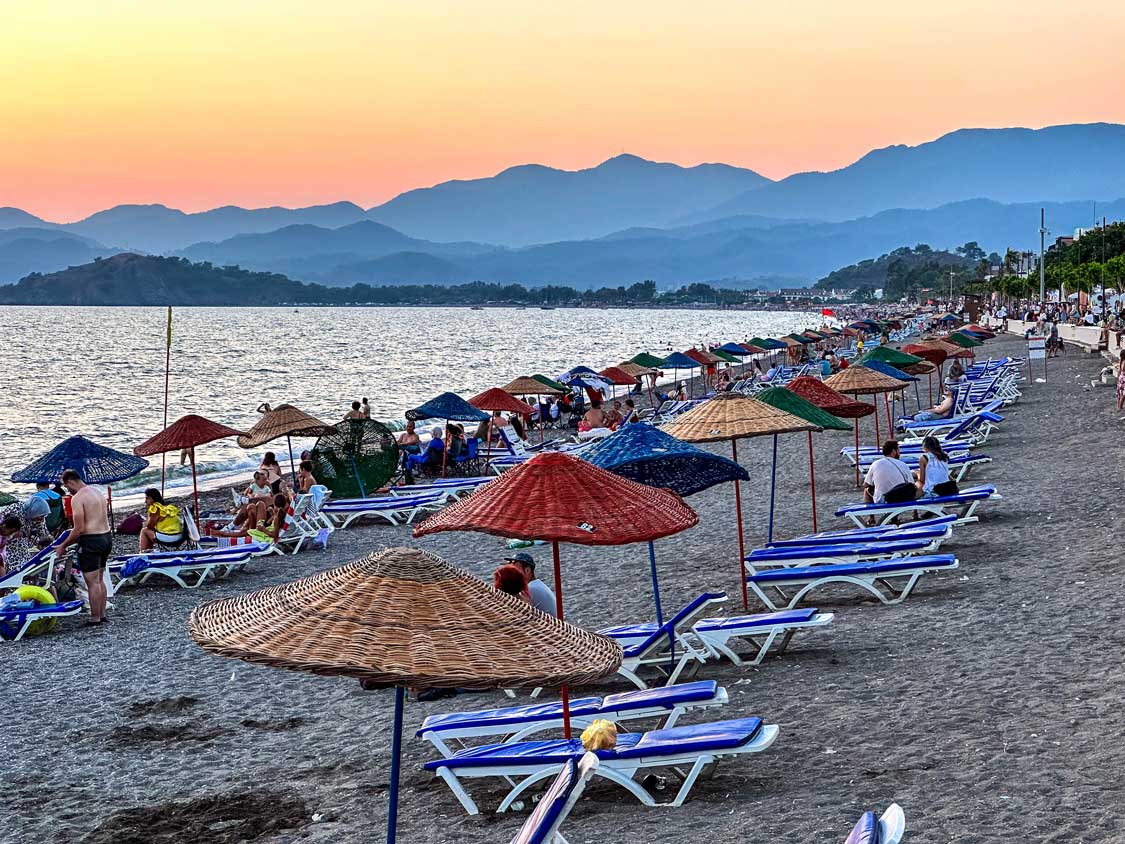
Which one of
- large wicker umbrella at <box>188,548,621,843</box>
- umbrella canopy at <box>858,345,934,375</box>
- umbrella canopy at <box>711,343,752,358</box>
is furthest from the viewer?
umbrella canopy at <box>711,343,752,358</box>

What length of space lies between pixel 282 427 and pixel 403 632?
1331 cm

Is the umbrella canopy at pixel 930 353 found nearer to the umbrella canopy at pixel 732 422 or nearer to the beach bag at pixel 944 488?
the beach bag at pixel 944 488

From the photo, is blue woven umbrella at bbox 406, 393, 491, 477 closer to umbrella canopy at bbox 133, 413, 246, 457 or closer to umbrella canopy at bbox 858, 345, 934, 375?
umbrella canopy at bbox 133, 413, 246, 457

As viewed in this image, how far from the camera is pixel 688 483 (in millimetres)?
8891

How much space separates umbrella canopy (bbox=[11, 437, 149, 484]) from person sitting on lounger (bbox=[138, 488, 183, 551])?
41 cm

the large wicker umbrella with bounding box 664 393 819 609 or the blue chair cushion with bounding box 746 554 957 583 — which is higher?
the large wicker umbrella with bounding box 664 393 819 609

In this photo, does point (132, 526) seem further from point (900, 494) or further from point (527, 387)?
point (527, 387)

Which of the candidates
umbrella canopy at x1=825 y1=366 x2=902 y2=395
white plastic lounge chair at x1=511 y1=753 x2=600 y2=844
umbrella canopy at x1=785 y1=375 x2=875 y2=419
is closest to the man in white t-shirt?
umbrella canopy at x1=785 y1=375 x2=875 y2=419

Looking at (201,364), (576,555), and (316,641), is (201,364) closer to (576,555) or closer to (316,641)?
(576,555)

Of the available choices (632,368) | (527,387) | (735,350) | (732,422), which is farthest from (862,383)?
(735,350)

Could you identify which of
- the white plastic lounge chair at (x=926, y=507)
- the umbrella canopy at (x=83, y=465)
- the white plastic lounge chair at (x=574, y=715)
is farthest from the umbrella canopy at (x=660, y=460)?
the umbrella canopy at (x=83, y=465)

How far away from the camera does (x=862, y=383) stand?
44.5 ft

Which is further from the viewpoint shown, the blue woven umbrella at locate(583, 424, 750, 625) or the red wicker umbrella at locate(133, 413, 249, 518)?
the red wicker umbrella at locate(133, 413, 249, 518)

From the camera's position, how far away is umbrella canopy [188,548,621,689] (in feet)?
11.9
